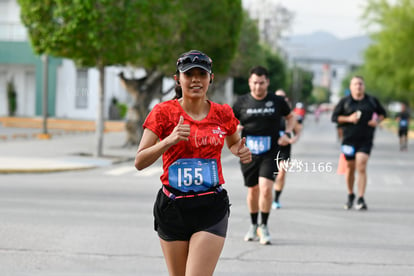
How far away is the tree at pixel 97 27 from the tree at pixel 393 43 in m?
25.1

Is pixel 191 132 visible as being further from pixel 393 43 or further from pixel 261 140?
pixel 393 43

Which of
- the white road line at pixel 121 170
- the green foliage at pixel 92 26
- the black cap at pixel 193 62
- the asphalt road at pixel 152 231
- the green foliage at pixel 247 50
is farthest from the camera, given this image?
the green foliage at pixel 247 50

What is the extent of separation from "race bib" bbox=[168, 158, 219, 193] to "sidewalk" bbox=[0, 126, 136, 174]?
41.7 ft

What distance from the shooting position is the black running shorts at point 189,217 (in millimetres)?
4395

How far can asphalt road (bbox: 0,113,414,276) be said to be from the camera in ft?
23.3

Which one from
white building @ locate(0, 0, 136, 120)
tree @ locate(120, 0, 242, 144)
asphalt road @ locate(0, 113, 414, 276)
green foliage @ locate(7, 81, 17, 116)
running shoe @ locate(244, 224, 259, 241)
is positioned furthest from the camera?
white building @ locate(0, 0, 136, 120)

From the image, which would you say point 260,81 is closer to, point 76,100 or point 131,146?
point 131,146

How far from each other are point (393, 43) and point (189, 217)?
4170 centimetres

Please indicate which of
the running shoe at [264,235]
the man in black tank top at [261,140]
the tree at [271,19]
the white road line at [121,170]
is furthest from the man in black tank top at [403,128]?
the tree at [271,19]

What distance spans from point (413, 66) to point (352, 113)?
112 feet

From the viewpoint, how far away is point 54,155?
21.2 meters

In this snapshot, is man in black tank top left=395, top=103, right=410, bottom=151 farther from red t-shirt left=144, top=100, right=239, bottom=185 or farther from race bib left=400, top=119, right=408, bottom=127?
red t-shirt left=144, top=100, right=239, bottom=185

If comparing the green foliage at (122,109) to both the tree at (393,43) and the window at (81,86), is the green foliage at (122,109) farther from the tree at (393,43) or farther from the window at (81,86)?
the tree at (393,43)

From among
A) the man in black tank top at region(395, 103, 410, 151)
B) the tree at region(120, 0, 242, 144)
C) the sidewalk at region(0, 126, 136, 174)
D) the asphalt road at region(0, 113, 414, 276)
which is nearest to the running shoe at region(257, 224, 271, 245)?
the asphalt road at region(0, 113, 414, 276)
